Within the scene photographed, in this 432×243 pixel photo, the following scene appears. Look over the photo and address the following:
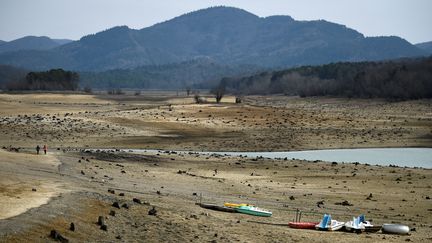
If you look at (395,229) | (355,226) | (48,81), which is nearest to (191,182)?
(355,226)

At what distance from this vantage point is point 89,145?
176 feet

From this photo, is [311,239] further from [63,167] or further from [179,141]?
[179,141]

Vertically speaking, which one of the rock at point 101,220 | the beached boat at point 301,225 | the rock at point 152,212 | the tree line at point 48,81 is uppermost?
the tree line at point 48,81

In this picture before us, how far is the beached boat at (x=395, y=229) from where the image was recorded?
22.6 metres

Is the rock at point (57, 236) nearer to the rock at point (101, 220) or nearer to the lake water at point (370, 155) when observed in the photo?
the rock at point (101, 220)

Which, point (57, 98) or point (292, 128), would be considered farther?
point (57, 98)

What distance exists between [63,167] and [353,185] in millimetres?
16062

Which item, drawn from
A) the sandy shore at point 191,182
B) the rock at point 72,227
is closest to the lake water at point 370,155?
the sandy shore at point 191,182

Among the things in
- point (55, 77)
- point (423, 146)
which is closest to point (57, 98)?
point (55, 77)

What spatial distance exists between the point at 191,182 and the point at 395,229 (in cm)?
1333

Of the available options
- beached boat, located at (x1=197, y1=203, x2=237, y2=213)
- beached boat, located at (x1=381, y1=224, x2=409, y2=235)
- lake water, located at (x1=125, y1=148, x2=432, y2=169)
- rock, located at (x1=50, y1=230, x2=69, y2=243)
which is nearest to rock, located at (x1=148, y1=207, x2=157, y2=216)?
beached boat, located at (x1=197, y1=203, x2=237, y2=213)

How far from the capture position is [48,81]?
164 metres

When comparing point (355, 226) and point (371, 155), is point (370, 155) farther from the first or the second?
point (355, 226)

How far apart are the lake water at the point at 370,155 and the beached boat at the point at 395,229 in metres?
22.8
